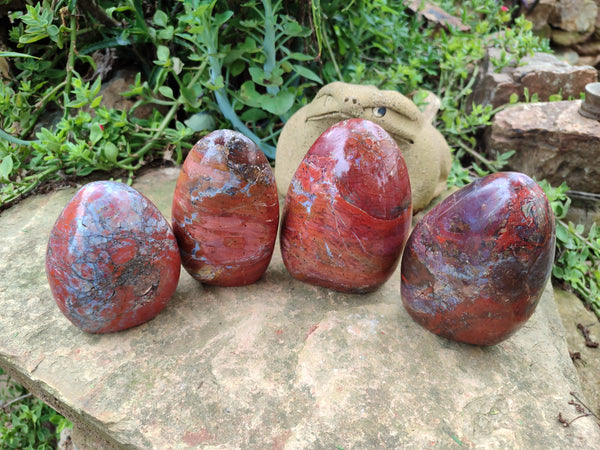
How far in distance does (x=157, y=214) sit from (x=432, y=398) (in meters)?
0.73

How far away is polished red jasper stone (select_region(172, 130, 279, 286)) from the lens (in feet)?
3.51

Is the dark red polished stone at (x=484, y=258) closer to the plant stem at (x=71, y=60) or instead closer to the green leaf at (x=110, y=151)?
the green leaf at (x=110, y=151)

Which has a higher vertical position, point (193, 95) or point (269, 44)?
point (269, 44)

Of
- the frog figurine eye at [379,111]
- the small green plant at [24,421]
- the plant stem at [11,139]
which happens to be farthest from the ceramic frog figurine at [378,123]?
the small green plant at [24,421]

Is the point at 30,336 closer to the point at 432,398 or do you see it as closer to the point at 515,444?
the point at 432,398

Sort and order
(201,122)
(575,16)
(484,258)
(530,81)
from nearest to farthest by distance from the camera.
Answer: (484,258) < (201,122) < (530,81) < (575,16)

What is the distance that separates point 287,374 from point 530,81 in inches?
78.7

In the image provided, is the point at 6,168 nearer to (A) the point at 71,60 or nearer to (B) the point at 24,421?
(A) the point at 71,60

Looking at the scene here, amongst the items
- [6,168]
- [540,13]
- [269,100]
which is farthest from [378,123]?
[540,13]

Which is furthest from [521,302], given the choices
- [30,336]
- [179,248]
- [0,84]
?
[0,84]

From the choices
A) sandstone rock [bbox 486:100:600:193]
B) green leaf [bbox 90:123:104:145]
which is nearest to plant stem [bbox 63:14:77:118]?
green leaf [bbox 90:123:104:145]

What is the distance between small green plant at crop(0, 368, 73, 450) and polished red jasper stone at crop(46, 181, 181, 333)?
0.90 meters

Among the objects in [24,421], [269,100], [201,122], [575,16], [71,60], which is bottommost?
[24,421]

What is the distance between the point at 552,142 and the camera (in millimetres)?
1963
